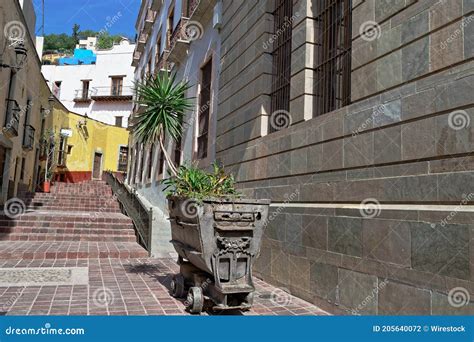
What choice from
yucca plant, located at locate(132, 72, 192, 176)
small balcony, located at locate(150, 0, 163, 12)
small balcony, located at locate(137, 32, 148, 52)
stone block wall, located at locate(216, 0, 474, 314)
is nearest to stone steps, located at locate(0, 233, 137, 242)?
yucca plant, located at locate(132, 72, 192, 176)

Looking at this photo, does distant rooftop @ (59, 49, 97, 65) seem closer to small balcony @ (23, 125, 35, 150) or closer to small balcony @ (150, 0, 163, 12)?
small balcony @ (150, 0, 163, 12)

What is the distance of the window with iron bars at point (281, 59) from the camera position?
728 centimetres

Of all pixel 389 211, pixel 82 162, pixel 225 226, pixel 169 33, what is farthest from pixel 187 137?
A: pixel 82 162

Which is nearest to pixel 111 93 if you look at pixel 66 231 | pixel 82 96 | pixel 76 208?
pixel 82 96

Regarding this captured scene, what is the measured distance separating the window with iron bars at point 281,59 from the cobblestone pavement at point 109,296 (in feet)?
10.7

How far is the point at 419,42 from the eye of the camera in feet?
13.2

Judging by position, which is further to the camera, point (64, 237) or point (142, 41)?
point (142, 41)

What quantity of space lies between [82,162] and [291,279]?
91.4 ft

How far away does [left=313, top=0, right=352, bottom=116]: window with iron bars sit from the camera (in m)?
5.63

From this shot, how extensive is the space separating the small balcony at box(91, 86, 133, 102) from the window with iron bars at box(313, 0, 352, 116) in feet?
106

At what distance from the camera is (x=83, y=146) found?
30.6 meters

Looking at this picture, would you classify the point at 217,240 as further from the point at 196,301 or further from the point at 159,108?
the point at 159,108

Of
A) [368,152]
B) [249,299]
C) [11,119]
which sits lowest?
[249,299]

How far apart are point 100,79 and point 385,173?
123 feet
